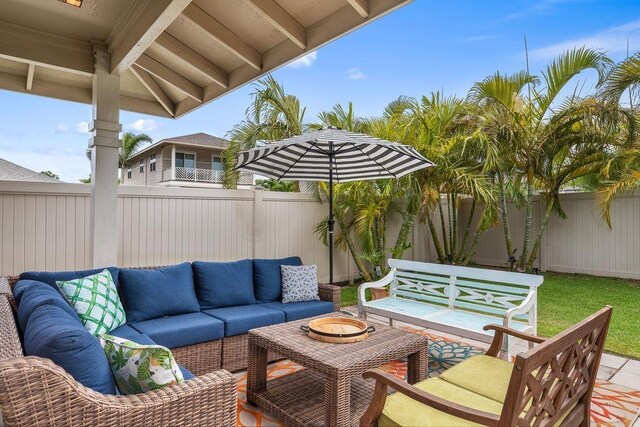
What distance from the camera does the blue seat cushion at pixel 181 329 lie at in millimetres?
3066

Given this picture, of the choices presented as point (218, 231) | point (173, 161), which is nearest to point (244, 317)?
point (218, 231)

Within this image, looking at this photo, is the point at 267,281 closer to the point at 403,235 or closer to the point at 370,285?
the point at 370,285

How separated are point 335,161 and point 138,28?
2.38 metres

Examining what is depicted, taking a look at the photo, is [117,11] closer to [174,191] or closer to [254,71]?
[254,71]

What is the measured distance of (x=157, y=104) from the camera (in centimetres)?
548

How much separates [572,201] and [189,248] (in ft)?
26.0

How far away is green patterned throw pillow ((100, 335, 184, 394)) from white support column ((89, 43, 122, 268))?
276 cm

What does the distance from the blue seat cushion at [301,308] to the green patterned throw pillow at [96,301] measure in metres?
1.38

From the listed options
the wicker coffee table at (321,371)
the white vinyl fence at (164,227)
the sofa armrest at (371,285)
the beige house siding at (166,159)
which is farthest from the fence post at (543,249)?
the beige house siding at (166,159)

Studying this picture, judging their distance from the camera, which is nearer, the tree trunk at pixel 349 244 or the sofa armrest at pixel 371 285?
the sofa armrest at pixel 371 285

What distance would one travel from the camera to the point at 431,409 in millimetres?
1875

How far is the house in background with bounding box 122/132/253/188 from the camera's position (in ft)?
57.0

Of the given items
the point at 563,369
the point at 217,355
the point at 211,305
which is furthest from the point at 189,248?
the point at 563,369

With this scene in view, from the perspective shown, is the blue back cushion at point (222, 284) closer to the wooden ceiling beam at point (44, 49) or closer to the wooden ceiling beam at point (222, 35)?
the wooden ceiling beam at point (222, 35)
